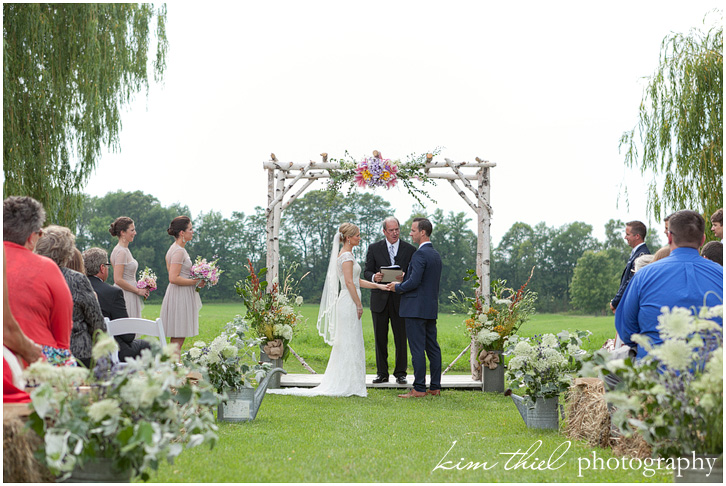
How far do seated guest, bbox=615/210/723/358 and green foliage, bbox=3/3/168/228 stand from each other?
23.3 ft

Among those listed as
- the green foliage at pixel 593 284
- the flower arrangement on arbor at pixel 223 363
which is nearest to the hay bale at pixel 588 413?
the flower arrangement on arbor at pixel 223 363

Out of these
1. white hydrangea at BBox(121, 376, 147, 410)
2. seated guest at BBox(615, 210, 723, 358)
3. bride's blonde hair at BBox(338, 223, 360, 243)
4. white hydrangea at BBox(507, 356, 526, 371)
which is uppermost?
bride's blonde hair at BBox(338, 223, 360, 243)

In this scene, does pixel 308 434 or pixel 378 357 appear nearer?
pixel 308 434

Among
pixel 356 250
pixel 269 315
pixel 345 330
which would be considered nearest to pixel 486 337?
pixel 345 330

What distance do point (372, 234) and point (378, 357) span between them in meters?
12.9

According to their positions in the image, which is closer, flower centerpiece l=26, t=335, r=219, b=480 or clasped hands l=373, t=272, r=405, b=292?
flower centerpiece l=26, t=335, r=219, b=480

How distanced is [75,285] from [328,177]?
212 inches

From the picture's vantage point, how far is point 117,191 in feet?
102

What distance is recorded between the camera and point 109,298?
585cm

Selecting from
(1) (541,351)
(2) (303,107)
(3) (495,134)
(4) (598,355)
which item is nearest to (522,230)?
(3) (495,134)

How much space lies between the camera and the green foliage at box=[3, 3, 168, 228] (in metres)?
8.27

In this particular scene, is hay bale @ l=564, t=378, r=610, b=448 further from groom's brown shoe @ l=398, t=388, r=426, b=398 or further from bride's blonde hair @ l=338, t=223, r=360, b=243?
bride's blonde hair @ l=338, t=223, r=360, b=243

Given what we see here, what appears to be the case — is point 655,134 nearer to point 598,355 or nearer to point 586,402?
point 586,402

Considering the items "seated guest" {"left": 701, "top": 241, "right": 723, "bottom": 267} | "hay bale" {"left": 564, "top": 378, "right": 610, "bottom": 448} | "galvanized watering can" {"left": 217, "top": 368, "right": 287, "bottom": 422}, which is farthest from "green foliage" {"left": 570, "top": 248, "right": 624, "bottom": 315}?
"galvanized watering can" {"left": 217, "top": 368, "right": 287, "bottom": 422}
